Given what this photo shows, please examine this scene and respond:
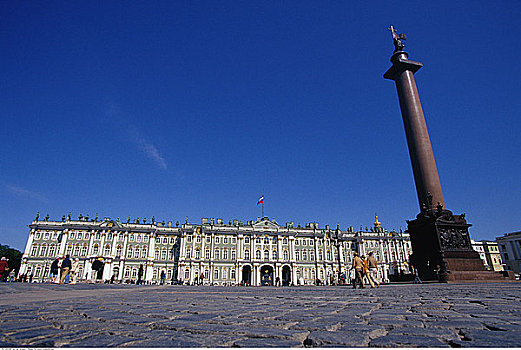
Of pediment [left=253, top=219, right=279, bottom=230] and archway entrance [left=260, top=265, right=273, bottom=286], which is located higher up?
pediment [left=253, top=219, right=279, bottom=230]

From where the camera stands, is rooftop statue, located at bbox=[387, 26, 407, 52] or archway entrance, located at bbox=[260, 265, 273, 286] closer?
rooftop statue, located at bbox=[387, 26, 407, 52]

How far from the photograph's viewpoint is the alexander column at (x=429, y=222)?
55.4 feet

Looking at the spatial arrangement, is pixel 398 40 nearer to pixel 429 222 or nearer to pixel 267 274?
pixel 429 222

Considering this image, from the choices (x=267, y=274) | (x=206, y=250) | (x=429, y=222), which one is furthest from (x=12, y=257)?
(x=429, y=222)

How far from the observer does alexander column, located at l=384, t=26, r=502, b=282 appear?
16.9 meters

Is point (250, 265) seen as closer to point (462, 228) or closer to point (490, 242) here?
point (462, 228)

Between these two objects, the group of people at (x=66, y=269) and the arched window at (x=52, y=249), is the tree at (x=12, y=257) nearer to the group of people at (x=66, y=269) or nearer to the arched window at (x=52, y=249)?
the arched window at (x=52, y=249)

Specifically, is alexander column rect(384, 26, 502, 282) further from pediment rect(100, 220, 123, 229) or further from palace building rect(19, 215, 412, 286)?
pediment rect(100, 220, 123, 229)

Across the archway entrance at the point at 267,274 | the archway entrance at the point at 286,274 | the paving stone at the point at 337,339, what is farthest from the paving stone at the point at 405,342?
the archway entrance at the point at 286,274

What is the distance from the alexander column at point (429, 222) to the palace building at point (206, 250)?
44686mm

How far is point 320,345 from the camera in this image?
2.20m

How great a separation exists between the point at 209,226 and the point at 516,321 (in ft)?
227

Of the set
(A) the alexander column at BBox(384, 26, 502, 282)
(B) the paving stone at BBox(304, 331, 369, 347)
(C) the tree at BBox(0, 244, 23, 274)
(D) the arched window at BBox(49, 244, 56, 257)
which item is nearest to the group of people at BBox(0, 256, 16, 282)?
(D) the arched window at BBox(49, 244, 56, 257)

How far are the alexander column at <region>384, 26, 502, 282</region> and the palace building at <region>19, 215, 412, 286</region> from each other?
147 ft
